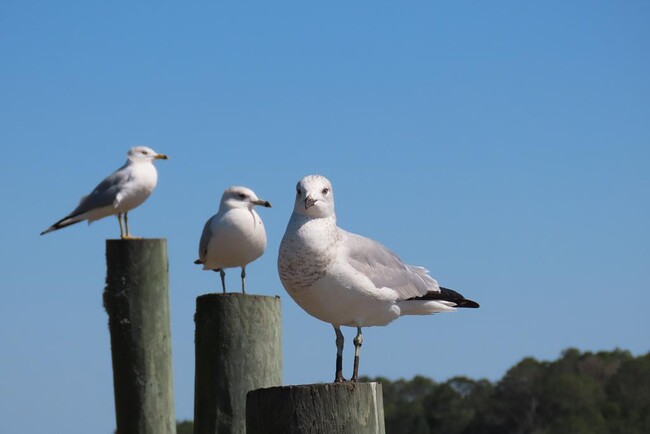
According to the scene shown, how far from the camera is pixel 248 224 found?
1227 centimetres

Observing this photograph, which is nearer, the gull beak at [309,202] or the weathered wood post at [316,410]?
the weathered wood post at [316,410]

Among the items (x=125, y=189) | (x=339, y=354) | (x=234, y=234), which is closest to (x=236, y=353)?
(x=339, y=354)

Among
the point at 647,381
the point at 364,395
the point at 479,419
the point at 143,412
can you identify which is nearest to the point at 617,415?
the point at 647,381

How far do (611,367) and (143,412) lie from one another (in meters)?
35.1

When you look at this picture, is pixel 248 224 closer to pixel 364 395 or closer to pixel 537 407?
pixel 364 395

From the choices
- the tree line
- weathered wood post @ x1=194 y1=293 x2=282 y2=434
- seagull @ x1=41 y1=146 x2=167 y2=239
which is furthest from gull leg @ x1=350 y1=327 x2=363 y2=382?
the tree line

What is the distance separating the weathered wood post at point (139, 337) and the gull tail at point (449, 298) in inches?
101

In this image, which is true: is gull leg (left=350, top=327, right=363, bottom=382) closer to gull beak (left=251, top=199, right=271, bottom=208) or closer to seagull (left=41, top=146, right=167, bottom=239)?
gull beak (left=251, top=199, right=271, bottom=208)

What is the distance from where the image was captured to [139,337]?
9211 mm

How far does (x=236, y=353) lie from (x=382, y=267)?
1431 mm

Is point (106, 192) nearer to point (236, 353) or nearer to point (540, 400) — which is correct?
point (236, 353)

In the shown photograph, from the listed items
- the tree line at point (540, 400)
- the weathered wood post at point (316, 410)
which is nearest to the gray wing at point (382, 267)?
the weathered wood post at point (316, 410)

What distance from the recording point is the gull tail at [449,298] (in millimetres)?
7496

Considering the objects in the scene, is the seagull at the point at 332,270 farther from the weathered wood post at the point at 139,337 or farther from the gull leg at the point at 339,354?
the weathered wood post at the point at 139,337
